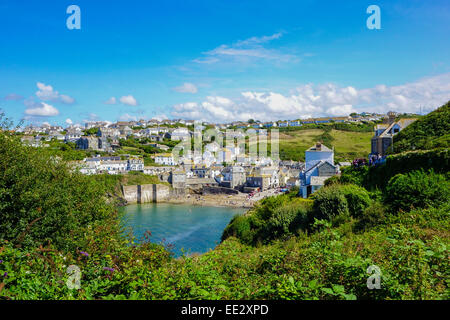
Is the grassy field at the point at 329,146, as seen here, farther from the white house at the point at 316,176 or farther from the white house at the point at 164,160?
the white house at the point at 316,176

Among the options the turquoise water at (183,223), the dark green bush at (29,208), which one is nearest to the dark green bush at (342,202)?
the dark green bush at (29,208)

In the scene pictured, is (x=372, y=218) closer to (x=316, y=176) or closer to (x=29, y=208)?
(x=29, y=208)

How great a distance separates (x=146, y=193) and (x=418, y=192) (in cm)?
5412

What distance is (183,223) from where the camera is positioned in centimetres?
3928

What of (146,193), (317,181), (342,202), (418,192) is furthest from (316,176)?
(146,193)

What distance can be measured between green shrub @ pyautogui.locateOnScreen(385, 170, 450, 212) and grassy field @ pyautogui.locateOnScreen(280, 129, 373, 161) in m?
50.1

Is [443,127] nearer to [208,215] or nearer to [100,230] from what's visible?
[100,230]

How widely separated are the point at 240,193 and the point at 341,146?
89.6 ft

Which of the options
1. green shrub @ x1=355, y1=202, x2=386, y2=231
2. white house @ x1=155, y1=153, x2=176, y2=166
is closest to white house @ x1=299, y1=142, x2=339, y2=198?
green shrub @ x1=355, y1=202, x2=386, y2=231

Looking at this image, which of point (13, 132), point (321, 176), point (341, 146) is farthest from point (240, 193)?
point (13, 132)

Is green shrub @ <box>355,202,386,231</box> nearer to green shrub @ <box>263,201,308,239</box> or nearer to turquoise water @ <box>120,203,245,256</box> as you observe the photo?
green shrub @ <box>263,201,308,239</box>

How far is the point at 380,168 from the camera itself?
14.8 m

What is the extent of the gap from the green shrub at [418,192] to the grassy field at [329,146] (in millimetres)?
50058
